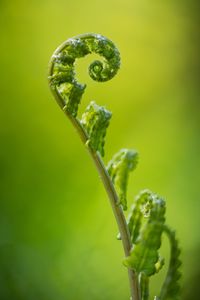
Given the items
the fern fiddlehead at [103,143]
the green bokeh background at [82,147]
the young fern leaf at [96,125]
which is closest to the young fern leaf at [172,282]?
the fern fiddlehead at [103,143]

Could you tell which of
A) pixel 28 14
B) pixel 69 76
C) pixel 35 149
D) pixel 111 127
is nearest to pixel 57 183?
pixel 35 149

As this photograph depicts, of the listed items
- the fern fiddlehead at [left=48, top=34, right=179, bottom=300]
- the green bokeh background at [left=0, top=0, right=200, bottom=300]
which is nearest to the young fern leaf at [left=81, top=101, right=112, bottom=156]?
the fern fiddlehead at [left=48, top=34, right=179, bottom=300]

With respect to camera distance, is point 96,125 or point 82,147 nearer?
point 96,125

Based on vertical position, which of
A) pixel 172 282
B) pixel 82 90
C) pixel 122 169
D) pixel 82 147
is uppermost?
pixel 82 147

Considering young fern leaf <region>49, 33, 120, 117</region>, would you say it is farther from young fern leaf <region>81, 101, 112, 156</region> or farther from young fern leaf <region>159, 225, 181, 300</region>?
young fern leaf <region>159, 225, 181, 300</region>

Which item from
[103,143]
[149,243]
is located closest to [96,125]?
[103,143]

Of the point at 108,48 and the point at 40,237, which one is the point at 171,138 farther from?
the point at 108,48

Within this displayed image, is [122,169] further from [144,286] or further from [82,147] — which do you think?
[82,147]
